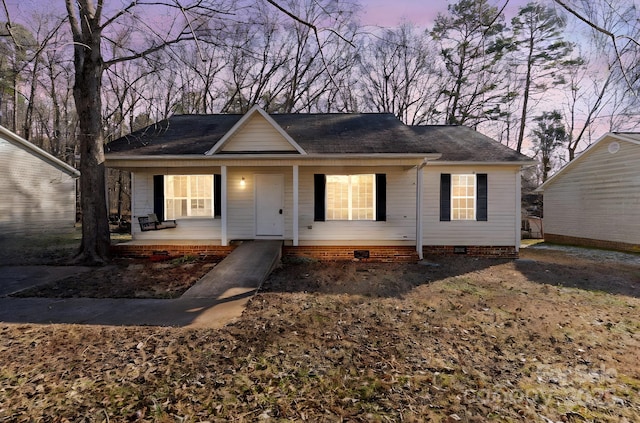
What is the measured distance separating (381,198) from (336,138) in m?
2.54

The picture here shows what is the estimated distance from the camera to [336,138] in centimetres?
989

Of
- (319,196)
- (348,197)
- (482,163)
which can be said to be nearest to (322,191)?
(319,196)

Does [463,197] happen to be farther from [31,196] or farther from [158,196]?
[31,196]

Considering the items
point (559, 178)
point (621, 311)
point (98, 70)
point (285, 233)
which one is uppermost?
point (98, 70)

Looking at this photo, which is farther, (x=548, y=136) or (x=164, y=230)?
(x=548, y=136)

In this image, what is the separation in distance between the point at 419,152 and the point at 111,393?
8195mm

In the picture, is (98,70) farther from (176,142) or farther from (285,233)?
(285,233)

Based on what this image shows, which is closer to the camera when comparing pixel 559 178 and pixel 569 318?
pixel 569 318

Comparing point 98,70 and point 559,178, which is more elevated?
point 98,70

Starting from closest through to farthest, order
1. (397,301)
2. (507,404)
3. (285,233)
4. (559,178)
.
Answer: (507,404)
(397,301)
(285,233)
(559,178)

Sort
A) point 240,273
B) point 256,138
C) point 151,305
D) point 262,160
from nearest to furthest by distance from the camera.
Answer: point 151,305 < point 240,273 < point 262,160 < point 256,138

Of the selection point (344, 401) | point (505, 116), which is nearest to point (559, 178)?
point (505, 116)

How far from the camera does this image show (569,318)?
16.0 ft

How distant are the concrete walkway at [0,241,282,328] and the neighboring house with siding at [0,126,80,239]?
10353 mm
